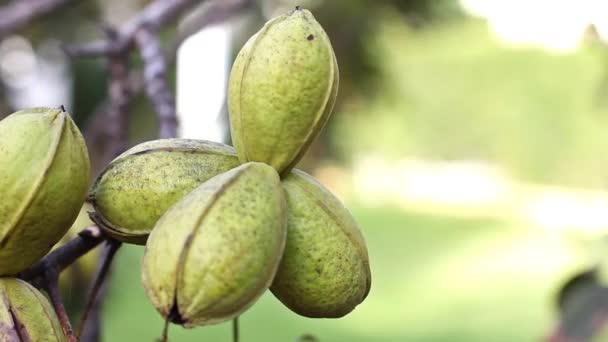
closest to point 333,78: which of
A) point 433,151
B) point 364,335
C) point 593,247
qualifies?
point 593,247

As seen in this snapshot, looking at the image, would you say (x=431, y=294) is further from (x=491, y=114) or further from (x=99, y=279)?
(x=99, y=279)

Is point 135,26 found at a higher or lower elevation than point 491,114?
lower

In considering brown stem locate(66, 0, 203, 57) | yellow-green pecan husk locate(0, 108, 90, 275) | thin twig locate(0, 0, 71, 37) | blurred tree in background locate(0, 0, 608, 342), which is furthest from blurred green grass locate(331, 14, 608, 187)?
yellow-green pecan husk locate(0, 108, 90, 275)

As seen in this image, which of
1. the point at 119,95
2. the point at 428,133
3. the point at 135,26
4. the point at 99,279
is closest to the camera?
the point at 99,279

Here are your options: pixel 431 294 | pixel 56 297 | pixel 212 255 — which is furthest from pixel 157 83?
pixel 431 294

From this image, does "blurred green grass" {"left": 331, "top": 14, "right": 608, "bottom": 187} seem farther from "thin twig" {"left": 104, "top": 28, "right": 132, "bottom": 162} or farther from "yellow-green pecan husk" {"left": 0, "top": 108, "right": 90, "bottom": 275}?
"yellow-green pecan husk" {"left": 0, "top": 108, "right": 90, "bottom": 275}

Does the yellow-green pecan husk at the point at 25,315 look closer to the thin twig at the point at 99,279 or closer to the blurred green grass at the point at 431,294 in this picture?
the thin twig at the point at 99,279
